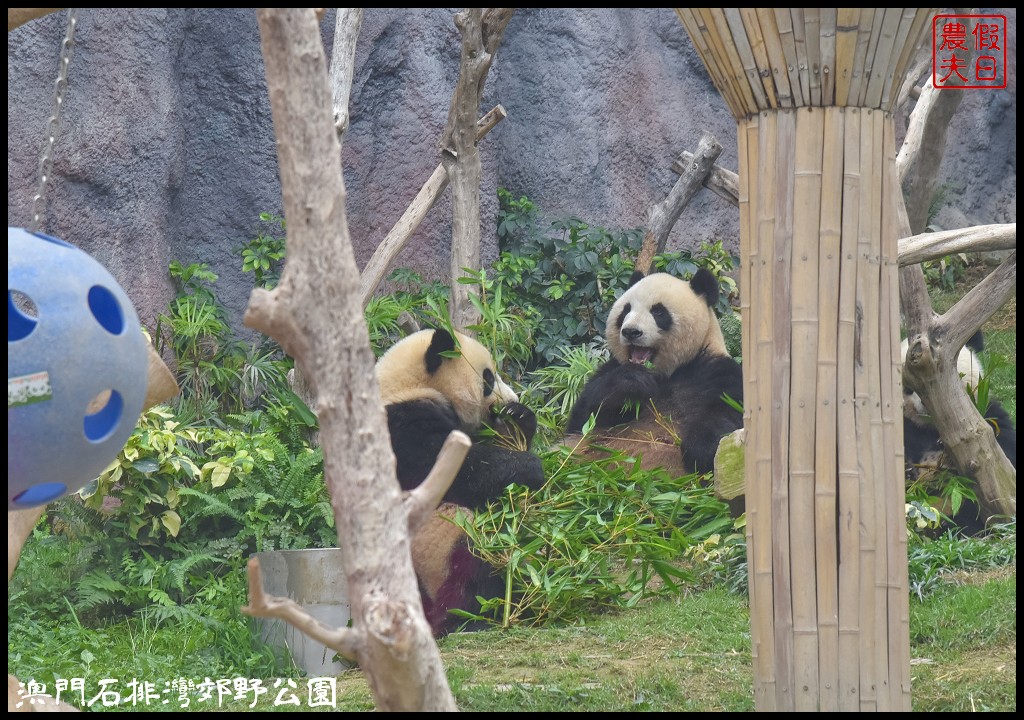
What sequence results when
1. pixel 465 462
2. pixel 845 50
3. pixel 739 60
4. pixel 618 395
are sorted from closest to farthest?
pixel 845 50, pixel 739 60, pixel 465 462, pixel 618 395

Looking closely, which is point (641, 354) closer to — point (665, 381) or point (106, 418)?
point (665, 381)

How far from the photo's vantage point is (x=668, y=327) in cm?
720

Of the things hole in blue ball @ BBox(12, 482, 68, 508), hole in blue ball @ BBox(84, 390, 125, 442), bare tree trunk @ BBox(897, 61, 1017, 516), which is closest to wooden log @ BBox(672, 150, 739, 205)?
bare tree trunk @ BBox(897, 61, 1017, 516)

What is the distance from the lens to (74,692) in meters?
4.18

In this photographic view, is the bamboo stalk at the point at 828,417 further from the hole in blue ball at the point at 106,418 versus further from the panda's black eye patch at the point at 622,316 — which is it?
the panda's black eye patch at the point at 622,316

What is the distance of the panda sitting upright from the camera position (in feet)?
21.3

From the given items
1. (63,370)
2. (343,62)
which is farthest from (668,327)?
(63,370)

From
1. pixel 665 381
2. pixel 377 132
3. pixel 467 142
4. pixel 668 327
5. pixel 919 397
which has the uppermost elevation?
pixel 377 132

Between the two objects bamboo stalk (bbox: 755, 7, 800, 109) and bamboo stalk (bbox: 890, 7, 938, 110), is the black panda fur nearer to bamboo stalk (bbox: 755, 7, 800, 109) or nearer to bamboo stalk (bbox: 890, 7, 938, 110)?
bamboo stalk (bbox: 890, 7, 938, 110)

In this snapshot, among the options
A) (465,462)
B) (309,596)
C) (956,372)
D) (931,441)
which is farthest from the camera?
(931,441)

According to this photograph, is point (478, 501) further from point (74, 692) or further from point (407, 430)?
point (74, 692)

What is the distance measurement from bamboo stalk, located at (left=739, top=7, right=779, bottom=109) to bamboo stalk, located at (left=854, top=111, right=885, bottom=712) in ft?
0.97

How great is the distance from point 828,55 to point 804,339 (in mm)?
863

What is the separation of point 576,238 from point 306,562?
514 centimetres
